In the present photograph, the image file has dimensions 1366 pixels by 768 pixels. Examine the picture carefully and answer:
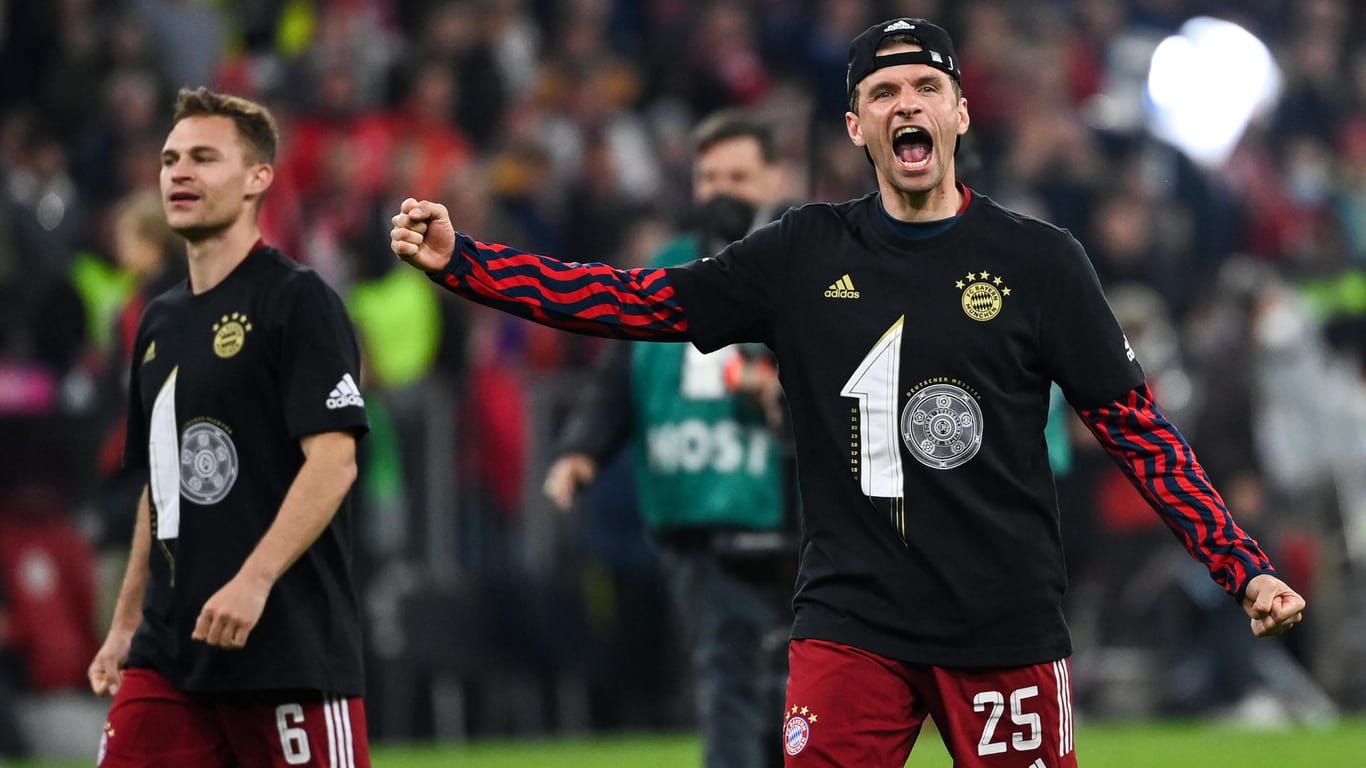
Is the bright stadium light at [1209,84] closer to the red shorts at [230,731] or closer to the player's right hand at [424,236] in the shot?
the red shorts at [230,731]

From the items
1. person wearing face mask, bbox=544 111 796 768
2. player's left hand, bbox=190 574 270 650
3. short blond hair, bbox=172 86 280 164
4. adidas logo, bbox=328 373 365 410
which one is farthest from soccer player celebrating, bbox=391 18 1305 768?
person wearing face mask, bbox=544 111 796 768

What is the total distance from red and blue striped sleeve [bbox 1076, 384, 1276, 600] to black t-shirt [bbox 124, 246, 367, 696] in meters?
1.94

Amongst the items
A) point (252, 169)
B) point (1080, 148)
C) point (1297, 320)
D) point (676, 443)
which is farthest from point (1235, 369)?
point (252, 169)

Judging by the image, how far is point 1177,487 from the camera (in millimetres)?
5324

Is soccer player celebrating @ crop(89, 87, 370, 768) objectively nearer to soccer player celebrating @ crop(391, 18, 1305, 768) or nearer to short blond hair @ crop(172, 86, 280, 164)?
short blond hair @ crop(172, 86, 280, 164)

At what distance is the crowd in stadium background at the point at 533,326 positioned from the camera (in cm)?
1294

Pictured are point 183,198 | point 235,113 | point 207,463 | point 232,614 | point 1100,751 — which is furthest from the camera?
point 1100,751

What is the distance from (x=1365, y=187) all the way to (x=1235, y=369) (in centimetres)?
450

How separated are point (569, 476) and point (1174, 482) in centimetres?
339

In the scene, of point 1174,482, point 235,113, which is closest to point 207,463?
point 235,113

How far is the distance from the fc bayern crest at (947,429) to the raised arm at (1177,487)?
1.02 ft

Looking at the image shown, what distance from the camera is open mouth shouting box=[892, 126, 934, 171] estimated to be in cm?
538

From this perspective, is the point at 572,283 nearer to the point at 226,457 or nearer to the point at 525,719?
the point at 226,457

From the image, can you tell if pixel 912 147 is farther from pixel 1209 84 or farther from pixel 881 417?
pixel 1209 84
